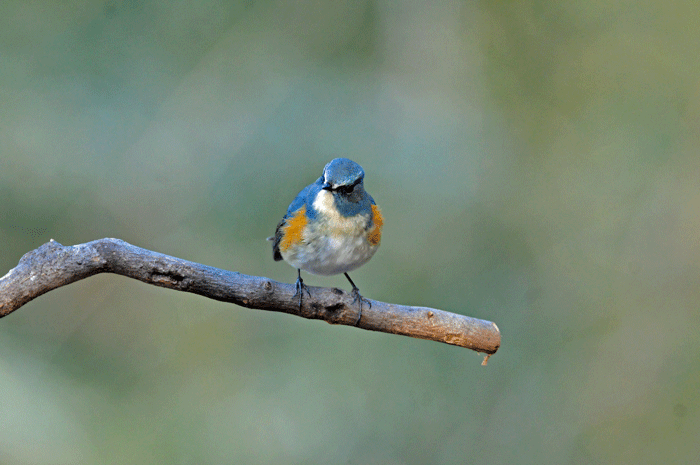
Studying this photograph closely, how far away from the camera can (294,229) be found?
235 cm

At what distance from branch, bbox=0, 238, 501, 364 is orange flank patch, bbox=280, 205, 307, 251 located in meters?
0.27

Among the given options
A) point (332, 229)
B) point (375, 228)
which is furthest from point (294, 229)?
point (375, 228)

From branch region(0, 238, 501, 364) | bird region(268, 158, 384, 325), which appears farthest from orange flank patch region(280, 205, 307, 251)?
branch region(0, 238, 501, 364)

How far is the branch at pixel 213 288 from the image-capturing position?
178 cm

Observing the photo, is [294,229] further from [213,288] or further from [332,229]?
[213,288]

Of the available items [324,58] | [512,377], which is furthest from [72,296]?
[512,377]

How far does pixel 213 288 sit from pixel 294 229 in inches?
20.4

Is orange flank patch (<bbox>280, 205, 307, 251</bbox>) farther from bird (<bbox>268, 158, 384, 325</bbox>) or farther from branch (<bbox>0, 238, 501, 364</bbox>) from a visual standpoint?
branch (<bbox>0, 238, 501, 364</bbox>)

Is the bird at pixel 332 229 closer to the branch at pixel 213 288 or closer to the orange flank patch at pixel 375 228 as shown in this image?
the orange flank patch at pixel 375 228

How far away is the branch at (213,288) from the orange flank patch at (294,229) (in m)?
0.27

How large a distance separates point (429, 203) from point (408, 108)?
0.71 meters

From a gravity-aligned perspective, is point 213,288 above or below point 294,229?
below

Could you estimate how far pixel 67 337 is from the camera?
3.59 meters

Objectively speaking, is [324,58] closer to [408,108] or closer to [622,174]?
[408,108]
